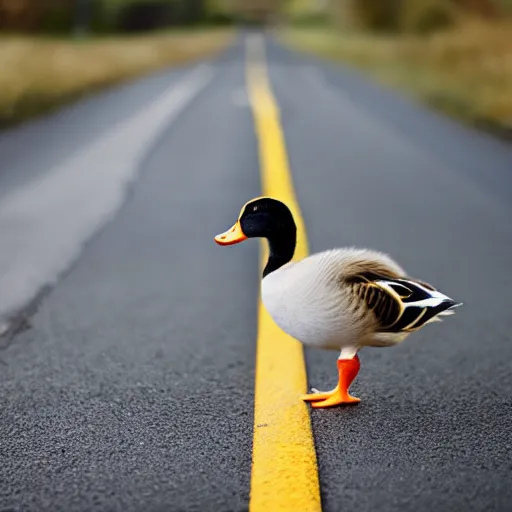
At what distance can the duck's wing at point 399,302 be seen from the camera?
7.78 feet

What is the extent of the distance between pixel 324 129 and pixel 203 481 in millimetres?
10074

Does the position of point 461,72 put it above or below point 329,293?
below

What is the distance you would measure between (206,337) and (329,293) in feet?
5.11

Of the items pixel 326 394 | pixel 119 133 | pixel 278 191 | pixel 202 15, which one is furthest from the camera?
pixel 202 15

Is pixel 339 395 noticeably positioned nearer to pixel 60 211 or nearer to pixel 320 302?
pixel 320 302

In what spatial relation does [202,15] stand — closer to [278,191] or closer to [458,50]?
[458,50]

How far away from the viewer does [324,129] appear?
12156 millimetres

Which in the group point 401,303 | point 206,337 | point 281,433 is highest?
point 401,303

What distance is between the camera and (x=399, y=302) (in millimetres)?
2371

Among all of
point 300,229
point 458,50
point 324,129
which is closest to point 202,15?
point 458,50

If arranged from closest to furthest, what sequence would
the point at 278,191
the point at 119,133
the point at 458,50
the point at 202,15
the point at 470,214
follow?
the point at 470,214 < the point at 278,191 < the point at 119,133 < the point at 458,50 < the point at 202,15

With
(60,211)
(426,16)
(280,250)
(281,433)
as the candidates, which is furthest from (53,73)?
(426,16)

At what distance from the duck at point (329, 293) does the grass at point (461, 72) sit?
919 centimetres

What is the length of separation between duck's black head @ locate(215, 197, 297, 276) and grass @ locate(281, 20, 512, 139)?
30.4 feet
